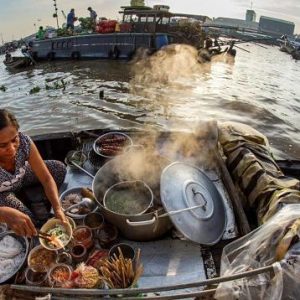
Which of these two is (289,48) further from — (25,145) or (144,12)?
(25,145)

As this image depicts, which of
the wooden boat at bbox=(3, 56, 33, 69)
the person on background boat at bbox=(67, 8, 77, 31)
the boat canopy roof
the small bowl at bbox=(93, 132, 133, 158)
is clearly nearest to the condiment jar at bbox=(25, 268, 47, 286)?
the small bowl at bbox=(93, 132, 133, 158)

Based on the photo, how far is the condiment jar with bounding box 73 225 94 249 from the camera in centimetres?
321

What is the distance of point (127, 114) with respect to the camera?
12039 millimetres

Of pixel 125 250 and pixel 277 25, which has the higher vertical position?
pixel 125 250

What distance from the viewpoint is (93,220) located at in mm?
3566

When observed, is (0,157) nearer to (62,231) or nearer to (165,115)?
(62,231)

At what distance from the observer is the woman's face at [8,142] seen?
307 cm

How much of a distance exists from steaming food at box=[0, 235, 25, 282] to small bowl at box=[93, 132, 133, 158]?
182cm

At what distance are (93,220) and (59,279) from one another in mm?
918

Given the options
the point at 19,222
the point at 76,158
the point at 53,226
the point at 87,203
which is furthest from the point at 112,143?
the point at 19,222

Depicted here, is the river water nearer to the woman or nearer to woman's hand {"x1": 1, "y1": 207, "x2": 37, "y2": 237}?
the woman

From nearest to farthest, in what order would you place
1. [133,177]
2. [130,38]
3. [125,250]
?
[125,250]
[133,177]
[130,38]

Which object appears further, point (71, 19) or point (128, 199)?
point (71, 19)

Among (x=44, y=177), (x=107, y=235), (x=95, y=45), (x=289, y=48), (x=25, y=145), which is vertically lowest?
(x=289, y=48)
